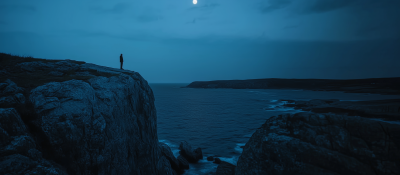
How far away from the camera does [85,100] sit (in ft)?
36.1

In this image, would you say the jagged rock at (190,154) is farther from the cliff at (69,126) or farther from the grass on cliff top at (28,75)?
the grass on cliff top at (28,75)

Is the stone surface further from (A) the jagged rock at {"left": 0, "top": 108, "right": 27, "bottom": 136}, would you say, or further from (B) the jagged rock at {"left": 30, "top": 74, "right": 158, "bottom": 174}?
(B) the jagged rock at {"left": 30, "top": 74, "right": 158, "bottom": 174}

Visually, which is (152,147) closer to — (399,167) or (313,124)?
(313,124)

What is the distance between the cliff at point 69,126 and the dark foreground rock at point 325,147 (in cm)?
783

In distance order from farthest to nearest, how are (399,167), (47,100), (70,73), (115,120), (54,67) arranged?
(54,67) < (70,73) < (115,120) < (47,100) < (399,167)

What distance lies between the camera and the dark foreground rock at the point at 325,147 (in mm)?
8938

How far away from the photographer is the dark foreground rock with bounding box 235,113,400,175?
8.94 m

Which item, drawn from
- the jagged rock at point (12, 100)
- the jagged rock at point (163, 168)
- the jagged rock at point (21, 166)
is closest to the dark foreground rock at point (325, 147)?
the jagged rock at point (163, 168)

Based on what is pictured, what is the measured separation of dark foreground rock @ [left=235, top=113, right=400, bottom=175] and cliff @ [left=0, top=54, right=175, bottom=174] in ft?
25.7

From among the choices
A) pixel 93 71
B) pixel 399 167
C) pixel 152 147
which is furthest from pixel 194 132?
pixel 399 167

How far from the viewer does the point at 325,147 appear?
380 inches

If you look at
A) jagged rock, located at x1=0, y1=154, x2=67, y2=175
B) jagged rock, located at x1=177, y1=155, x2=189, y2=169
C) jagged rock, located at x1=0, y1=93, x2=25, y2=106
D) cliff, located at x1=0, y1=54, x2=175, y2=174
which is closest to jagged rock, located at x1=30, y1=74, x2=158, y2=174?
cliff, located at x1=0, y1=54, x2=175, y2=174

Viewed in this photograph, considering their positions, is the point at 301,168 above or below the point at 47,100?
below

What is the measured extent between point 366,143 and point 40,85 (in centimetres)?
1685
